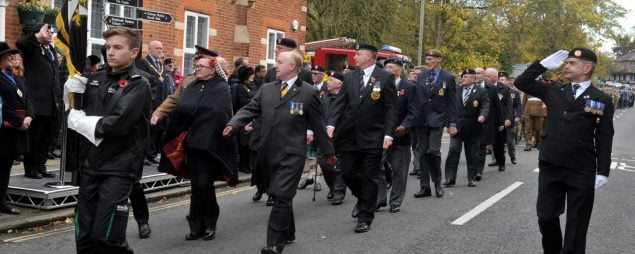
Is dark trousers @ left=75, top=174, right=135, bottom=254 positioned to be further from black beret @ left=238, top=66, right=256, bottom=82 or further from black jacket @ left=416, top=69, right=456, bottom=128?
black beret @ left=238, top=66, right=256, bottom=82

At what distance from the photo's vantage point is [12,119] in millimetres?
8344

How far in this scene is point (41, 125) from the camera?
10.1 m

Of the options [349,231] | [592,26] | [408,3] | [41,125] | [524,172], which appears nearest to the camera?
[349,231]

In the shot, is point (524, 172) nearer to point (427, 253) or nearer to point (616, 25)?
point (427, 253)

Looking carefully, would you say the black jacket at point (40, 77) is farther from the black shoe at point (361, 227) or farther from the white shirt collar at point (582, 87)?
the white shirt collar at point (582, 87)

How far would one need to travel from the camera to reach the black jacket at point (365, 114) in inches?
332

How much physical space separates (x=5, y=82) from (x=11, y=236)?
6.27 ft

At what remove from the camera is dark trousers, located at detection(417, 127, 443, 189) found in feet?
35.7

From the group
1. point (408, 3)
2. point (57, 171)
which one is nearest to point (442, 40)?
point (408, 3)

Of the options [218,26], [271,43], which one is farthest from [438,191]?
[271,43]

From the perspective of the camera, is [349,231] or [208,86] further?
[349,231]

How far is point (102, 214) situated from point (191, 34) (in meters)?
13.0

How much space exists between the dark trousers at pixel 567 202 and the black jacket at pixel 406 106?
10.6 ft

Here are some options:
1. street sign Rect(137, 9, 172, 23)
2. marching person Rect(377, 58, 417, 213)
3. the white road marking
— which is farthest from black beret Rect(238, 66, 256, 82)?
the white road marking
